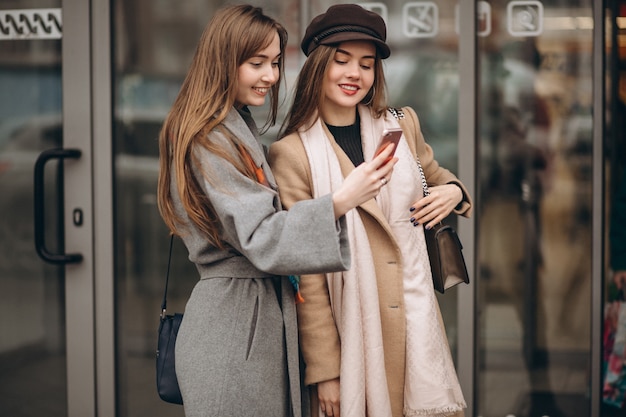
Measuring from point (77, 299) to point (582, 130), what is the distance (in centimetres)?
244

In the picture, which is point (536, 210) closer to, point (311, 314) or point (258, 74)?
point (311, 314)

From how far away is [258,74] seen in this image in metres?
2.37

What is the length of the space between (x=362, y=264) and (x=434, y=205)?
0.31 metres

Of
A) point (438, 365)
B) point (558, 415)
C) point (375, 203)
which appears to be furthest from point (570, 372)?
point (375, 203)

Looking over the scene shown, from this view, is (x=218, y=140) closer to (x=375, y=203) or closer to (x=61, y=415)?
(x=375, y=203)

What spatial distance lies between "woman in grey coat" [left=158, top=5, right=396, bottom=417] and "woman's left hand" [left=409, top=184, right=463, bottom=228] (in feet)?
1.27

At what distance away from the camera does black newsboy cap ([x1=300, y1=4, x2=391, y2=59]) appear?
8.07 ft

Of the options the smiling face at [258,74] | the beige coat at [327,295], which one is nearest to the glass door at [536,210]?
the beige coat at [327,295]

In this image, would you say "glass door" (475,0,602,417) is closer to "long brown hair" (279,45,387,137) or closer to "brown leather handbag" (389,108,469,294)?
"brown leather handbag" (389,108,469,294)

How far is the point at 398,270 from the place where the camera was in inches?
98.8

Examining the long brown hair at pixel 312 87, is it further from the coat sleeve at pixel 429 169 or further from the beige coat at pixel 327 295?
the coat sleeve at pixel 429 169

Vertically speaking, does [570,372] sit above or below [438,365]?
below

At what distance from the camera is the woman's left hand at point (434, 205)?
8.39 ft

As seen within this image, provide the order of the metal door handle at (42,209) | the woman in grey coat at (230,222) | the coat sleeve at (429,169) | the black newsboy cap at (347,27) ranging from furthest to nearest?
the metal door handle at (42,209)
the coat sleeve at (429,169)
the black newsboy cap at (347,27)
the woman in grey coat at (230,222)
